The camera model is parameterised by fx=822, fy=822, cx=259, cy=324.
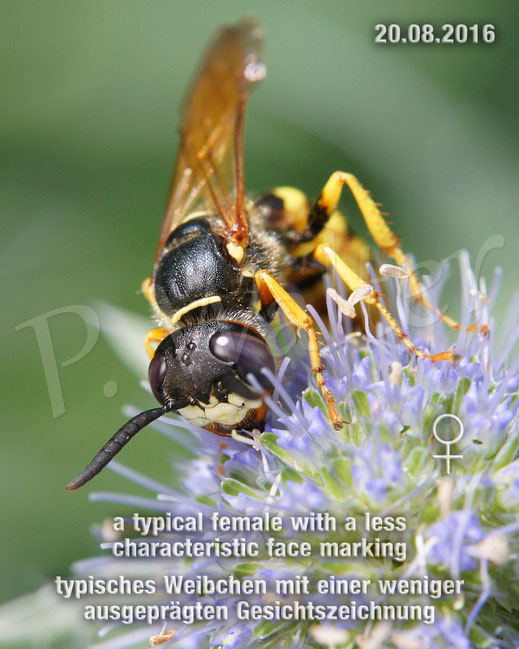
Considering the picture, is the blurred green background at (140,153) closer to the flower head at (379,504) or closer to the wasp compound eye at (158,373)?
the flower head at (379,504)

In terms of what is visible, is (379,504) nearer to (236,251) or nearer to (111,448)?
(111,448)

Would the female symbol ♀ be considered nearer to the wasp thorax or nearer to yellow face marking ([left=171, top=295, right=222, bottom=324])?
the wasp thorax

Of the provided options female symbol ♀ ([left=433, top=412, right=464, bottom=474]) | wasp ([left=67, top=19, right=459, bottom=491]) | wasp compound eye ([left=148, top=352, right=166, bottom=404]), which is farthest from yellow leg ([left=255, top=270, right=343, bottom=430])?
wasp compound eye ([left=148, top=352, right=166, bottom=404])

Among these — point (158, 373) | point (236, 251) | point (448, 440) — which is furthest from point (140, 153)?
point (448, 440)

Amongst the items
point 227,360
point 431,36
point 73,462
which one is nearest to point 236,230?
point 227,360

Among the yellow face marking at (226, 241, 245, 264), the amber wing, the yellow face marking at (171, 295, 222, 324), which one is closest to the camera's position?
the yellow face marking at (171, 295, 222, 324)

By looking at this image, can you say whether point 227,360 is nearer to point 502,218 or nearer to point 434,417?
point 434,417

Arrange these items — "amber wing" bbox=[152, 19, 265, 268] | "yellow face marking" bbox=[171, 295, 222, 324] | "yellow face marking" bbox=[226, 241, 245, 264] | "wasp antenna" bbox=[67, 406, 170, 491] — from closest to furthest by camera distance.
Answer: "wasp antenna" bbox=[67, 406, 170, 491], "yellow face marking" bbox=[171, 295, 222, 324], "yellow face marking" bbox=[226, 241, 245, 264], "amber wing" bbox=[152, 19, 265, 268]
